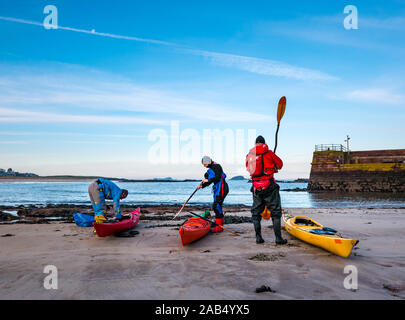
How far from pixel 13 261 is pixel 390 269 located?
252 inches

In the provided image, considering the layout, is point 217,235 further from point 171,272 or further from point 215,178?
point 171,272

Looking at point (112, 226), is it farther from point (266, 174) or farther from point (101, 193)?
point (266, 174)

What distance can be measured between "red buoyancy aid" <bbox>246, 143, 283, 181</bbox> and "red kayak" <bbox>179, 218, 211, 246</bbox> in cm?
182

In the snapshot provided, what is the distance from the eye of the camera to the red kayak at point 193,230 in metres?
5.83

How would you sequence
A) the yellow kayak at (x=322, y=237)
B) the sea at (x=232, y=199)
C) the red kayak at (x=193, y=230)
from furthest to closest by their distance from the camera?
the sea at (x=232, y=199) < the red kayak at (x=193, y=230) < the yellow kayak at (x=322, y=237)

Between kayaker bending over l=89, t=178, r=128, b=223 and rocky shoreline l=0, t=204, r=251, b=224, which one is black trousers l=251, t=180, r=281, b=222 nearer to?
rocky shoreline l=0, t=204, r=251, b=224

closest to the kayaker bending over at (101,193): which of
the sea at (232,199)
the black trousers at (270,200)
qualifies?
the black trousers at (270,200)

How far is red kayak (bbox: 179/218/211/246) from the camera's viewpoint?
5.83 metres

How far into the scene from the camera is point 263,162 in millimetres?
5973

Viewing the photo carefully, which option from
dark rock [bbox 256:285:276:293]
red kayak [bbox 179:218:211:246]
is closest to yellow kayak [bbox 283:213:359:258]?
dark rock [bbox 256:285:276:293]

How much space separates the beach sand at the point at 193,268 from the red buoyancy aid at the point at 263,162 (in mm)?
1551

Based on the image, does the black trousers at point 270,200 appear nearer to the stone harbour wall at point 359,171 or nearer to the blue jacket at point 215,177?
the blue jacket at point 215,177
